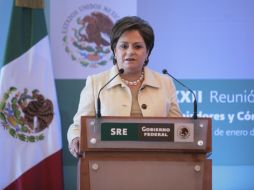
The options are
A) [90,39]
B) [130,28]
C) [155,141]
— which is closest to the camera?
[155,141]

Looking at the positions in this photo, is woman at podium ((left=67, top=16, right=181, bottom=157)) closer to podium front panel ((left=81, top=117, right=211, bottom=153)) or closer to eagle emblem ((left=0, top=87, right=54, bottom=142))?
podium front panel ((left=81, top=117, right=211, bottom=153))

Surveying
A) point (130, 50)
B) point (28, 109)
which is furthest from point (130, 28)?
point (28, 109)

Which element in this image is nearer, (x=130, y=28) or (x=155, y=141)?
(x=155, y=141)

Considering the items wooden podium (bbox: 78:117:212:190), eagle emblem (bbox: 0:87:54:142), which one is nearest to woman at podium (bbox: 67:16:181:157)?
wooden podium (bbox: 78:117:212:190)

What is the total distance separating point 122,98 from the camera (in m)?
2.07

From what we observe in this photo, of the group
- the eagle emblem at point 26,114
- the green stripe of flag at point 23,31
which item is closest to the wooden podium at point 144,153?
the eagle emblem at point 26,114

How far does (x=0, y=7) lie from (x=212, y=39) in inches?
71.3

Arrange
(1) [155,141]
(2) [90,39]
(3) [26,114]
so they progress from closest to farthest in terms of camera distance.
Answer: (1) [155,141], (3) [26,114], (2) [90,39]

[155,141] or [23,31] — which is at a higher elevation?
[23,31]

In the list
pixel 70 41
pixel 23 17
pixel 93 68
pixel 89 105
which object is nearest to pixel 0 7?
pixel 23 17

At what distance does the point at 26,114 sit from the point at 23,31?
644mm

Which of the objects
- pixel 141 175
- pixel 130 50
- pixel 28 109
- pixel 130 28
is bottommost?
pixel 141 175

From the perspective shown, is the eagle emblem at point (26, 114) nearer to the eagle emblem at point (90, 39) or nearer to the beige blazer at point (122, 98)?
the eagle emblem at point (90, 39)

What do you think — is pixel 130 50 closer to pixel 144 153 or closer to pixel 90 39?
pixel 144 153
